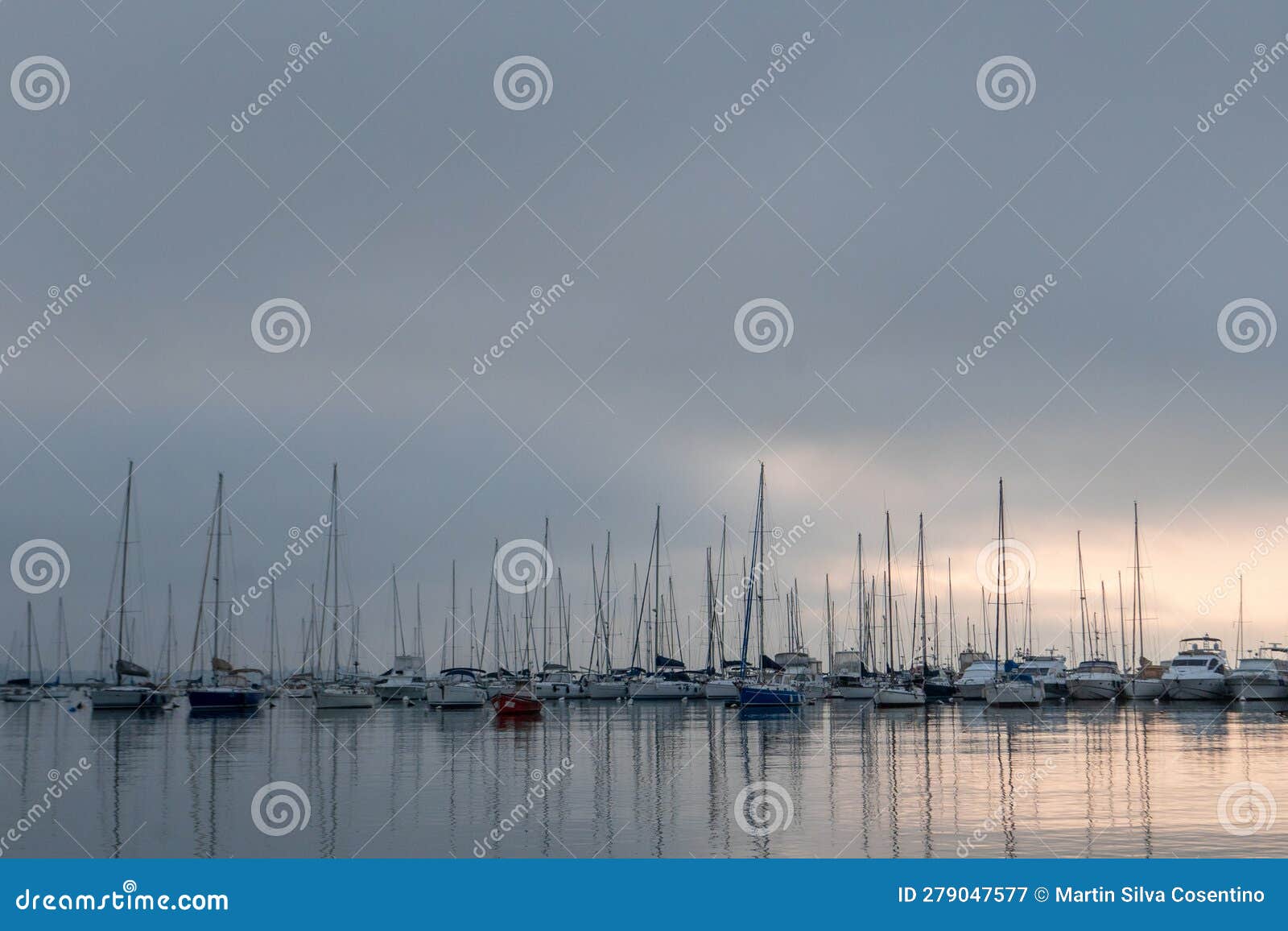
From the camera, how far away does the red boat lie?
291 feet

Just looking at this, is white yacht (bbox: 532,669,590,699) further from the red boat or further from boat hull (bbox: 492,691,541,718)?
boat hull (bbox: 492,691,541,718)

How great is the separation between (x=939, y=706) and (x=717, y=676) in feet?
76.7

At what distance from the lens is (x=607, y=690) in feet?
399

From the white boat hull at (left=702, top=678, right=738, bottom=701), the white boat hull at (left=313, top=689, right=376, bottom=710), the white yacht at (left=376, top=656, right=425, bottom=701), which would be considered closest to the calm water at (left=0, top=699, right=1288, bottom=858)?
the white boat hull at (left=313, top=689, right=376, bottom=710)

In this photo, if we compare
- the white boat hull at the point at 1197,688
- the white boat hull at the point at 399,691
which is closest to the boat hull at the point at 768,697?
the white boat hull at the point at 1197,688

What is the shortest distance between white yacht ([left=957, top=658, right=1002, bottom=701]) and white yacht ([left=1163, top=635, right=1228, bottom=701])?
13945 mm

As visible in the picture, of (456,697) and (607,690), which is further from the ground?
(607,690)

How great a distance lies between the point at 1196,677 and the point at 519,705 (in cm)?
5578

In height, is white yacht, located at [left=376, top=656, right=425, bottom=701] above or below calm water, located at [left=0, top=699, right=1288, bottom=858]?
above

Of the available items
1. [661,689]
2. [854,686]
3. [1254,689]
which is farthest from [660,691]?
[1254,689]

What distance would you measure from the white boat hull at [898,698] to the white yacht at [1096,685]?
49.2 feet

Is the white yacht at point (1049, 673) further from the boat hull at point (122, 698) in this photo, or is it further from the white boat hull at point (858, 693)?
the boat hull at point (122, 698)

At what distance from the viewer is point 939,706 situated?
106250 millimetres

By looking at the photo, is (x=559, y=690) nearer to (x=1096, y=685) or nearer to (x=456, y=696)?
(x=456, y=696)
